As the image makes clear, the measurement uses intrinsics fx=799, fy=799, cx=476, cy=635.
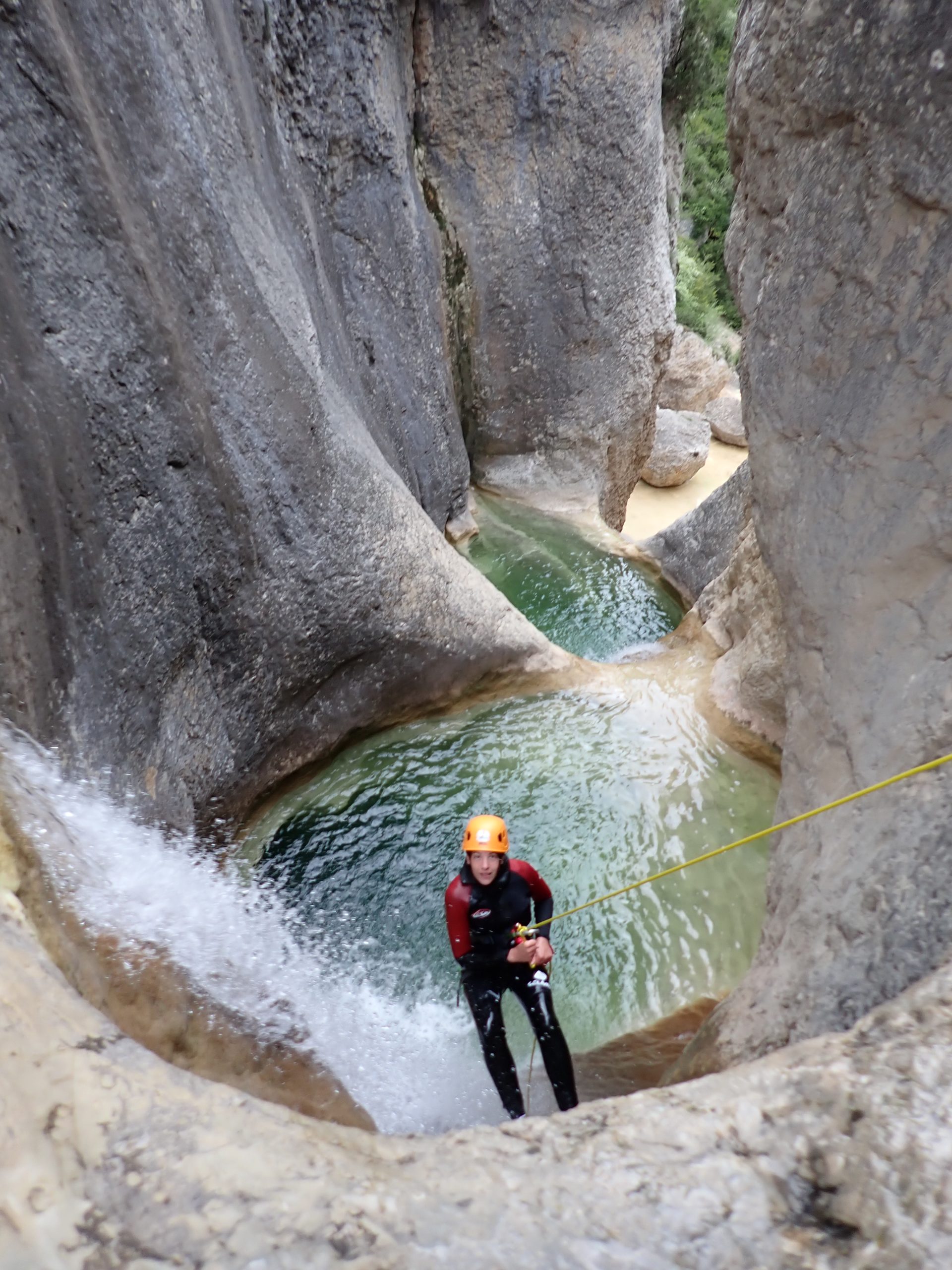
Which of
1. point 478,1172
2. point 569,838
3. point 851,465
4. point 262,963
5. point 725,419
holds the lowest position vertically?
point 478,1172

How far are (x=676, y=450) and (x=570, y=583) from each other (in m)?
7.10

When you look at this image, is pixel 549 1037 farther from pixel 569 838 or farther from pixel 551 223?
pixel 551 223

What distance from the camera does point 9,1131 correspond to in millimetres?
1436

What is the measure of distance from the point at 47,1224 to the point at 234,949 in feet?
7.09

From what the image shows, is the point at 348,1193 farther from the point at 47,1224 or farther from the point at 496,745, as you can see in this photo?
the point at 496,745

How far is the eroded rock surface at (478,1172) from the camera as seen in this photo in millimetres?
1400

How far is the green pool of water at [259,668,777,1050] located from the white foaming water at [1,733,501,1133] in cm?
14

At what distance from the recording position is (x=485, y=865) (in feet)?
9.82

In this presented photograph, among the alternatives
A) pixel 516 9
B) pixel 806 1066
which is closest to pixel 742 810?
pixel 806 1066

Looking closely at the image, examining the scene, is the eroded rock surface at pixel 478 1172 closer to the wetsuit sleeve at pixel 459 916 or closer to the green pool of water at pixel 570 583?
the wetsuit sleeve at pixel 459 916

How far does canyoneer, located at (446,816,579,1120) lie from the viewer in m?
3.01

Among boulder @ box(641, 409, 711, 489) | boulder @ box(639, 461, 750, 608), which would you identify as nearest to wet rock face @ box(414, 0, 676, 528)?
boulder @ box(639, 461, 750, 608)

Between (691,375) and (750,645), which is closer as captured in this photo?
(750,645)

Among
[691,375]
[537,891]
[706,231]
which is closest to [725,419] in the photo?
[691,375]
